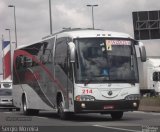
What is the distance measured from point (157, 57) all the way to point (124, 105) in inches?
1355

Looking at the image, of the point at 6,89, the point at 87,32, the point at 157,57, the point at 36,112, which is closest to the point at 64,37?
the point at 87,32

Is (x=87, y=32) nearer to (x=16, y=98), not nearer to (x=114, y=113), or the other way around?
(x=114, y=113)

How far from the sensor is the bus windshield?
23.7 m

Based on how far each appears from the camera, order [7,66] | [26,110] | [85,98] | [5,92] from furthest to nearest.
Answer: [7,66], [5,92], [26,110], [85,98]

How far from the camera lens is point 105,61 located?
2386 centimetres

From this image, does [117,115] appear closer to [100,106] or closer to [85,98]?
[100,106]

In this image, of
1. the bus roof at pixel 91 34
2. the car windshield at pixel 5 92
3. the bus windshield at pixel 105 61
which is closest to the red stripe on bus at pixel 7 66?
the car windshield at pixel 5 92

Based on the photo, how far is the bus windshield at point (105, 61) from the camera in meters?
23.7

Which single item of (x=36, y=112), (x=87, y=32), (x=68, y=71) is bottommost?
(x=36, y=112)

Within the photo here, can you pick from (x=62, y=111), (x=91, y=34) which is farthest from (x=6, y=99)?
(x=91, y=34)

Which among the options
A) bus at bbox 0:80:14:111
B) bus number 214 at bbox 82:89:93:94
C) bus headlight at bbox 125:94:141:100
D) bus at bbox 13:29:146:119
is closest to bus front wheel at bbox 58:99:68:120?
bus at bbox 13:29:146:119

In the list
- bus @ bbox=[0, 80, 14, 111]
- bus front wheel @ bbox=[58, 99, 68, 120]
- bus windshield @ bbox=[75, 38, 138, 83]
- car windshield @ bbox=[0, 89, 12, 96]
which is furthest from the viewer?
car windshield @ bbox=[0, 89, 12, 96]

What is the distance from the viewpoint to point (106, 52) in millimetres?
23938

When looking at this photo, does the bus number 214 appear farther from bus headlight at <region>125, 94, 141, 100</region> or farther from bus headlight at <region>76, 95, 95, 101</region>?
bus headlight at <region>125, 94, 141, 100</region>
